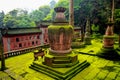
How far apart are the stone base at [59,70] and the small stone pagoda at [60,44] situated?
0.35 metres

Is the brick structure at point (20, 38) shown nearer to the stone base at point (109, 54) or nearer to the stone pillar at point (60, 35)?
the stone pillar at point (60, 35)

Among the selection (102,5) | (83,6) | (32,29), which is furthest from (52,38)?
(83,6)

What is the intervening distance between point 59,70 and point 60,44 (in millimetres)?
1975

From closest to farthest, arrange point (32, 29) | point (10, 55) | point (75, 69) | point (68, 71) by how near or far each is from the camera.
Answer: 1. point (68, 71)
2. point (75, 69)
3. point (10, 55)
4. point (32, 29)

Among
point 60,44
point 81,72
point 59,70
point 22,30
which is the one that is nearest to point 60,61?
point 59,70

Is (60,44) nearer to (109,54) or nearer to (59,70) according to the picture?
(59,70)

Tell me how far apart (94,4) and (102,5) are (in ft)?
7.04

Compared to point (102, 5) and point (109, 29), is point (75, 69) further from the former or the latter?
point (102, 5)

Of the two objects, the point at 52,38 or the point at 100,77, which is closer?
the point at 100,77

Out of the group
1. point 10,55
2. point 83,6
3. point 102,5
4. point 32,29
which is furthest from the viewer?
point 83,6

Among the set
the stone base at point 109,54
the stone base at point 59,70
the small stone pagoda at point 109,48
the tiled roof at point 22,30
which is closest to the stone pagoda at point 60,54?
the stone base at point 59,70

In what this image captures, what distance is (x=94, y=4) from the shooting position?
29375 millimetres

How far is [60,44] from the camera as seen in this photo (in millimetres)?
9328

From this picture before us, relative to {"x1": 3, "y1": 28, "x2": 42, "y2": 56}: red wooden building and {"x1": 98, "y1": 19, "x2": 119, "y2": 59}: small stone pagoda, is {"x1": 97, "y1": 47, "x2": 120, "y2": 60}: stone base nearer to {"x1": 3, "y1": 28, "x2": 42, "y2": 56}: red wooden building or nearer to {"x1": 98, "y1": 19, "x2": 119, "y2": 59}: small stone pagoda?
{"x1": 98, "y1": 19, "x2": 119, "y2": 59}: small stone pagoda
